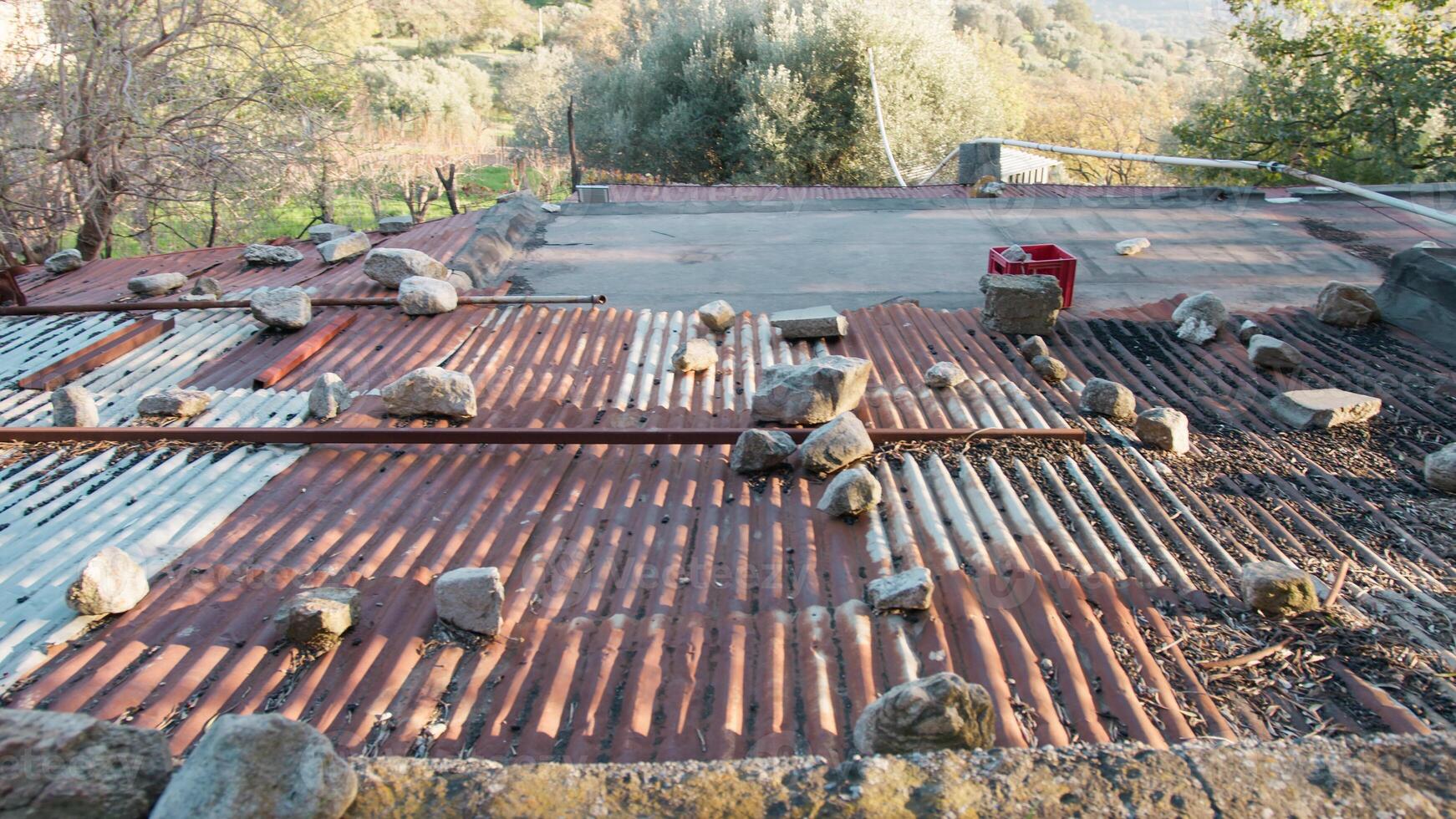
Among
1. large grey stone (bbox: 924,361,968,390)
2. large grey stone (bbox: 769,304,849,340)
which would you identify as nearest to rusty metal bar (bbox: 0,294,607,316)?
large grey stone (bbox: 769,304,849,340)

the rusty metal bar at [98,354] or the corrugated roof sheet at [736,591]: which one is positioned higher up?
the rusty metal bar at [98,354]

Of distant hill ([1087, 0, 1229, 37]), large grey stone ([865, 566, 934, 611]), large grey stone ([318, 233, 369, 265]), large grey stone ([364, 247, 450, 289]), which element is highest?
distant hill ([1087, 0, 1229, 37])

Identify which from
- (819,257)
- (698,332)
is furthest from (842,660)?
(819,257)

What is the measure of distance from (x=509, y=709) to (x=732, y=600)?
1099 millimetres

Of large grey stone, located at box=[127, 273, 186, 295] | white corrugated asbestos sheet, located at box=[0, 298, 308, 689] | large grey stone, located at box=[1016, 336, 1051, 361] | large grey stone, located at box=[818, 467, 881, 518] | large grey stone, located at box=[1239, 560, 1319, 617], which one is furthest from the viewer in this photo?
large grey stone, located at box=[127, 273, 186, 295]

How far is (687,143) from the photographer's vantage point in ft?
86.2

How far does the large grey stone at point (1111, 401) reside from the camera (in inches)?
222

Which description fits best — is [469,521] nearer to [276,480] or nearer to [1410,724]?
[276,480]

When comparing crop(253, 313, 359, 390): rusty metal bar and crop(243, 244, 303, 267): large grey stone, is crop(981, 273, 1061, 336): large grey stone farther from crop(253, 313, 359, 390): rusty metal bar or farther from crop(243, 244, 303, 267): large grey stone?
crop(243, 244, 303, 267): large grey stone

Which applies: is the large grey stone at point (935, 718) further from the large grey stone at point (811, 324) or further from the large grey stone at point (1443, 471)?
the large grey stone at point (811, 324)

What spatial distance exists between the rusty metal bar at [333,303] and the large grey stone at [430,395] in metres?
2.18

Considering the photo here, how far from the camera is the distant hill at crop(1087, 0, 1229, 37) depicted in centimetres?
1852

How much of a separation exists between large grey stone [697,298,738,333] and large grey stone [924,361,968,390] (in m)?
1.83

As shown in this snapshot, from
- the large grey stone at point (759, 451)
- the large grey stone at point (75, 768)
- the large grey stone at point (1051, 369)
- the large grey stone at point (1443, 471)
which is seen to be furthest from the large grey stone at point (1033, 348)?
the large grey stone at point (75, 768)
